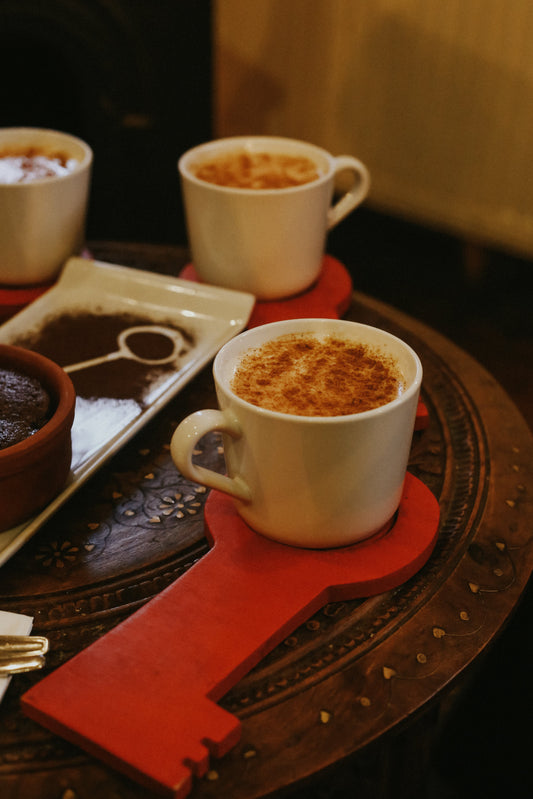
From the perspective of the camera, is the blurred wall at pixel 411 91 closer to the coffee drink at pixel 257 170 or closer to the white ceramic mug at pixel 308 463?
the coffee drink at pixel 257 170

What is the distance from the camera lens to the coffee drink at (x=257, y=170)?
3.76ft

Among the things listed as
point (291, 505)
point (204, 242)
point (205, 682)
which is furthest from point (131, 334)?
point (205, 682)

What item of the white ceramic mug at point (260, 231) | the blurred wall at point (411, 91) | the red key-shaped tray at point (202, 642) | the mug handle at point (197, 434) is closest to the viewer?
the red key-shaped tray at point (202, 642)

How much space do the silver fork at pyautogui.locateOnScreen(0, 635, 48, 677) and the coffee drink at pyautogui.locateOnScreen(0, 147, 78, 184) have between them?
69 centimetres

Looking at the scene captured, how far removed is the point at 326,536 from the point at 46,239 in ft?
2.10

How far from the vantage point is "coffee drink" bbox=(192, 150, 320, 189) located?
1.14 metres

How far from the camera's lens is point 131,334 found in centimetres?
105

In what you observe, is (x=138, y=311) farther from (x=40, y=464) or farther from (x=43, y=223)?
(x=40, y=464)

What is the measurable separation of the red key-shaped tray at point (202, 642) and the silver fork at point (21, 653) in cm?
3

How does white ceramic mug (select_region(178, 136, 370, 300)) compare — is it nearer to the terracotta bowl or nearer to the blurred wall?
the terracotta bowl

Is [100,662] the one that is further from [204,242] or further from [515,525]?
[204,242]

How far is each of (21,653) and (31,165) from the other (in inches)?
31.0

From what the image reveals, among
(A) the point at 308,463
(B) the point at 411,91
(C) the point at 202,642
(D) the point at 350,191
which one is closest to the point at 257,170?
(D) the point at 350,191

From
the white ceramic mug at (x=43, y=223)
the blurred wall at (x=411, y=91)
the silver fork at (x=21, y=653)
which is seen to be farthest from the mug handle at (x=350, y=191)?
the blurred wall at (x=411, y=91)
